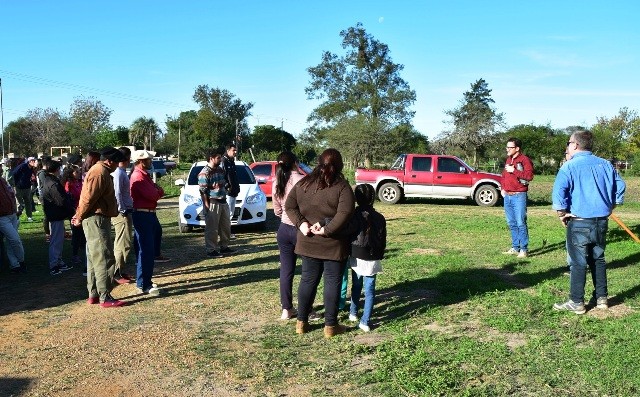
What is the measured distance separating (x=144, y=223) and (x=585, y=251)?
187 inches

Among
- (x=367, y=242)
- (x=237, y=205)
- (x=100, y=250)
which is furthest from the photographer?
(x=237, y=205)

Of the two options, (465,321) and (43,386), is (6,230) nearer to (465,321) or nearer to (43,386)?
(43,386)

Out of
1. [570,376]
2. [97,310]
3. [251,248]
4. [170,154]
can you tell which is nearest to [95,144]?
[170,154]

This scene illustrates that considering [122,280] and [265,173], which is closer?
[122,280]

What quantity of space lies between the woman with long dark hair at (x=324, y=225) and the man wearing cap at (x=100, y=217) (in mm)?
2281

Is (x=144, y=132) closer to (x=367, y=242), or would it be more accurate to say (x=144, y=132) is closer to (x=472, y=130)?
(x=472, y=130)

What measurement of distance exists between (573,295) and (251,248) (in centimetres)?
569

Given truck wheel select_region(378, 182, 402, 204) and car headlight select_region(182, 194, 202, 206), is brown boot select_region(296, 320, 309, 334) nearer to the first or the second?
car headlight select_region(182, 194, 202, 206)

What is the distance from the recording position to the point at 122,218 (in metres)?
7.03

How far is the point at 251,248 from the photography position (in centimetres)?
984

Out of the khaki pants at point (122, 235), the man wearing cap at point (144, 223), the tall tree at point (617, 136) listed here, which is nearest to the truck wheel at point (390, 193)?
the khaki pants at point (122, 235)

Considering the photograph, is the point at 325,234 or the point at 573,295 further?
the point at 573,295

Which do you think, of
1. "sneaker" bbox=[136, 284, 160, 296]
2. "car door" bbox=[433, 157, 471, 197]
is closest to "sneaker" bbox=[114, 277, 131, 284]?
"sneaker" bbox=[136, 284, 160, 296]

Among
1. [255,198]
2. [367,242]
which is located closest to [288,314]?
[367,242]
